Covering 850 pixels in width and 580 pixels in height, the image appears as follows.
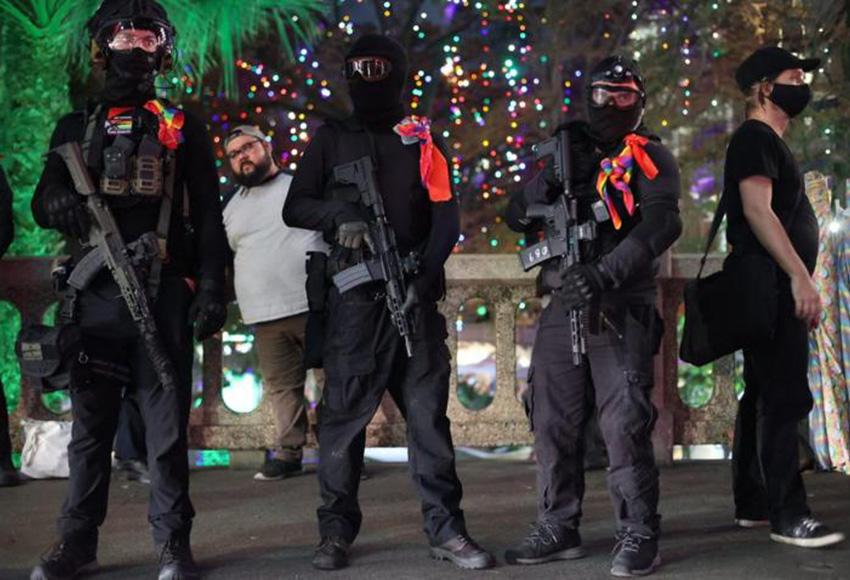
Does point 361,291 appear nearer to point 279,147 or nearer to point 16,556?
point 16,556

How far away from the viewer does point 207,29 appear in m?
11.1

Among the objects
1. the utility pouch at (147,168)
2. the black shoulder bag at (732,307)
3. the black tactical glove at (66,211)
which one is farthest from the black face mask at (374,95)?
the black shoulder bag at (732,307)

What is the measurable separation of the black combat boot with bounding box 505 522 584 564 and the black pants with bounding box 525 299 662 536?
4 centimetres

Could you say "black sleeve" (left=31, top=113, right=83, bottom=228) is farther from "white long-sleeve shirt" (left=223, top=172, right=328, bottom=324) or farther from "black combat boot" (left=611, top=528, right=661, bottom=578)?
"black combat boot" (left=611, top=528, right=661, bottom=578)

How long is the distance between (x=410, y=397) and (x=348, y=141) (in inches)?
44.6

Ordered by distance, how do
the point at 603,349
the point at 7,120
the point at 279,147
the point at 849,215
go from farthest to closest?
the point at 279,147, the point at 7,120, the point at 849,215, the point at 603,349

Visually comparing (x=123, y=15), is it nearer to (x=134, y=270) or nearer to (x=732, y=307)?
(x=134, y=270)

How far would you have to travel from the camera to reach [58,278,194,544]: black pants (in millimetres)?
5559

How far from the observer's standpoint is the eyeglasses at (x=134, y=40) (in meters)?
5.46

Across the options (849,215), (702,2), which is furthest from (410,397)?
(702,2)

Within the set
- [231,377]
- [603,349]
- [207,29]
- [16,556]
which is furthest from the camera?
[231,377]

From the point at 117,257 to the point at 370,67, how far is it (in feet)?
4.42

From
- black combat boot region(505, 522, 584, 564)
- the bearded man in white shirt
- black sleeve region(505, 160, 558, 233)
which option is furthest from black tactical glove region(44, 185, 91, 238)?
the bearded man in white shirt

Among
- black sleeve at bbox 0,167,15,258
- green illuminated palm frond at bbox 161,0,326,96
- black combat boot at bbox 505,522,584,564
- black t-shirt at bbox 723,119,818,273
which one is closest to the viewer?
black combat boot at bbox 505,522,584,564
